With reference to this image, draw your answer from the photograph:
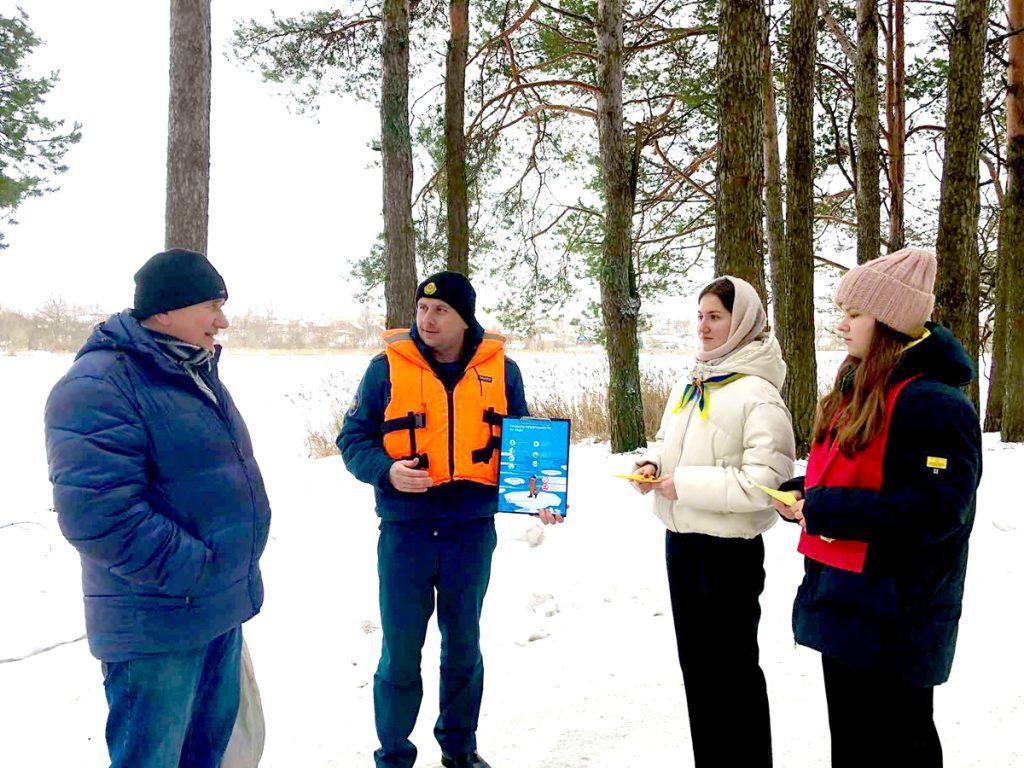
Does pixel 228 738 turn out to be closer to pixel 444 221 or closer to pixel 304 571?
pixel 304 571

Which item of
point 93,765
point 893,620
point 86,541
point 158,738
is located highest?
point 86,541

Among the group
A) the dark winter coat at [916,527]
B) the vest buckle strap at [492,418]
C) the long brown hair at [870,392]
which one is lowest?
the dark winter coat at [916,527]

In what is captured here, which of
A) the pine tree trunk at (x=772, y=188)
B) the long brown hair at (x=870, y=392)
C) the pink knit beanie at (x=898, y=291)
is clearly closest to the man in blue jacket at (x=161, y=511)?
the long brown hair at (x=870, y=392)

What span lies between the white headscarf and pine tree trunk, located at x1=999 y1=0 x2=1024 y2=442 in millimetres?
7952

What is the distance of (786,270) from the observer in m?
7.25

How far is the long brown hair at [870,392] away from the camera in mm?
1807

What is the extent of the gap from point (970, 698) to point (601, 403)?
247 inches

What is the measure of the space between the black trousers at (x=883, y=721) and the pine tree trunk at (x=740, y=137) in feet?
12.4

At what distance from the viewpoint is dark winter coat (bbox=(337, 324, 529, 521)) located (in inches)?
102

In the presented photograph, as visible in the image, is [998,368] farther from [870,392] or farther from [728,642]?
[870,392]

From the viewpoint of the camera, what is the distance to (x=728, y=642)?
2270mm

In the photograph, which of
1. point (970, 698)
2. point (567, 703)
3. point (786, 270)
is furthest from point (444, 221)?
point (970, 698)

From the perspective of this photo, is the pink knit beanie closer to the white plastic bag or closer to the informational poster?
the informational poster

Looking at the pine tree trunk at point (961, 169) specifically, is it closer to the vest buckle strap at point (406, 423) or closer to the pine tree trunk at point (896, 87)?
the pine tree trunk at point (896, 87)
